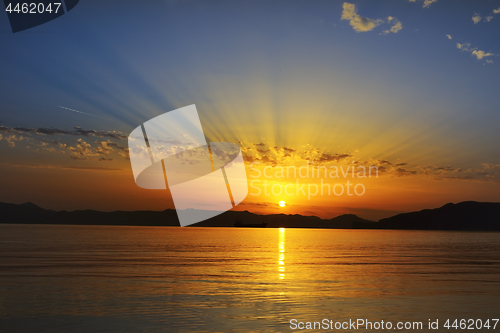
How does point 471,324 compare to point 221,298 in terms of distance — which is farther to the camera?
point 221,298

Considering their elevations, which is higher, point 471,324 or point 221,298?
point 221,298

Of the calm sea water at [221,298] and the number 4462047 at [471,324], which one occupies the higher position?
the calm sea water at [221,298]

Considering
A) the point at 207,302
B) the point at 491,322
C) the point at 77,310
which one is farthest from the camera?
the point at 207,302

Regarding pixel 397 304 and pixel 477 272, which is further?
pixel 477 272

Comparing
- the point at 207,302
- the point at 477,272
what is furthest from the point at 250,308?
the point at 477,272

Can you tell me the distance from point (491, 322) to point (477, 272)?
17.2 meters

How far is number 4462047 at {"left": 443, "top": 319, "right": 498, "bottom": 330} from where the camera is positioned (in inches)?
543

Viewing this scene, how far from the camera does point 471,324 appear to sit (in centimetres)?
1413

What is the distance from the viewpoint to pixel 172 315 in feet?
48.5

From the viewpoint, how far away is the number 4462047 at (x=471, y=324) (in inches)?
543

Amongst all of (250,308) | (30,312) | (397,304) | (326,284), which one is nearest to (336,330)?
(250,308)

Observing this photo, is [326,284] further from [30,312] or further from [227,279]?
[30,312]

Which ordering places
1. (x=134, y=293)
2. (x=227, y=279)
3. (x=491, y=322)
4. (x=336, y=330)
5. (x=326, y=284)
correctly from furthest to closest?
1. (x=227, y=279)
2. (x=326, y=284)
3. (x=134, y=293)
4. (x=491, y=322)
5. (x=336, y=330)

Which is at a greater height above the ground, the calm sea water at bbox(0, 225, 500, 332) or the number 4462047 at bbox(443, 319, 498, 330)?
the calm sea water at bbox(0, 225, 500, 332)
